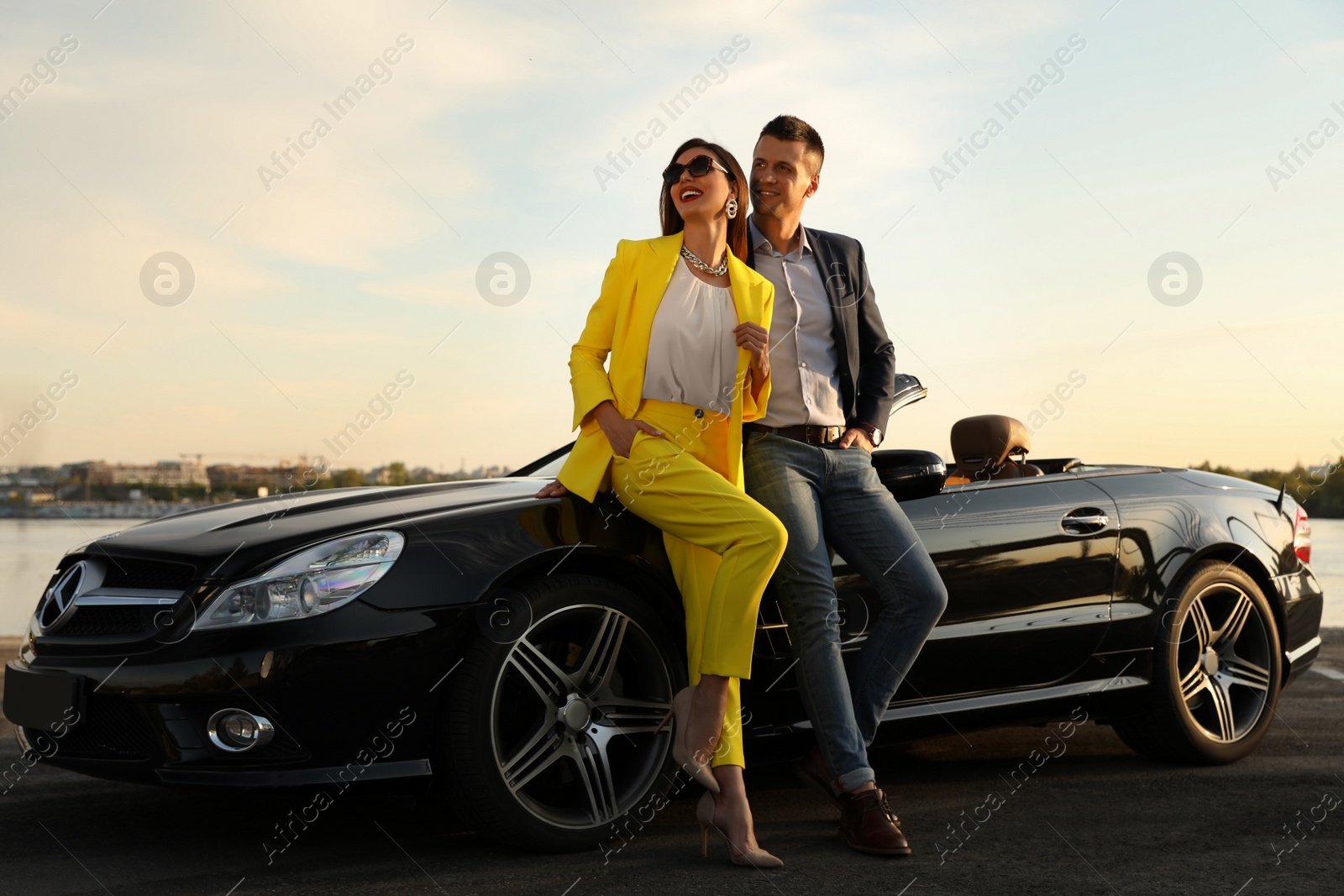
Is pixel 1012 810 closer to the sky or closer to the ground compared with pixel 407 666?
closer to the ground

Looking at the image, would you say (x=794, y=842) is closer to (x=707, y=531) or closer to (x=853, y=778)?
(x=853, y=778)

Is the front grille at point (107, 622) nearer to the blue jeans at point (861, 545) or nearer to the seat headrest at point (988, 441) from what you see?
the blue jeans at point (861, 545)

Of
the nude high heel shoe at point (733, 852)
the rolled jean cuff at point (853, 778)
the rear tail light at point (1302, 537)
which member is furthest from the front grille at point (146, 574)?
the rear tail light at point (1302, 537)

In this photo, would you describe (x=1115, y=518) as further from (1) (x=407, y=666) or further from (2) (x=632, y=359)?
(1) (x=407, y=666)

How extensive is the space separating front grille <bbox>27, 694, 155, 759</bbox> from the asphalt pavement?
11.8 inches

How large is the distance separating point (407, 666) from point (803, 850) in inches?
47.2

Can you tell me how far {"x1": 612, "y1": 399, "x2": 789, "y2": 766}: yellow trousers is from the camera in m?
3.16

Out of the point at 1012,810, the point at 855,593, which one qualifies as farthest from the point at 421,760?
the point at 1012,810

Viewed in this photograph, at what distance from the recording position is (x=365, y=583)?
9.75 ft

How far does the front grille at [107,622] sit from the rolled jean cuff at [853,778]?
188 centimetres

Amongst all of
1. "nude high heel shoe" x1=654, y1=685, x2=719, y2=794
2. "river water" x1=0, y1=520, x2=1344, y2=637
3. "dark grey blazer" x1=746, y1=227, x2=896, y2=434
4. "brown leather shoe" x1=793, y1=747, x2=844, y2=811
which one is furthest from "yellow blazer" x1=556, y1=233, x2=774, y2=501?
"river water" x1=0, y1=520, x2=1344, y2=637

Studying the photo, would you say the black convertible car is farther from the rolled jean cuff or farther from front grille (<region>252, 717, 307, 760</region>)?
the rolled jean cuff

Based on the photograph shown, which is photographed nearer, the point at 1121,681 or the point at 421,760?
the point at 421,760

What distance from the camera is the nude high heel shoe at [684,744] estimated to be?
313 centimetres
